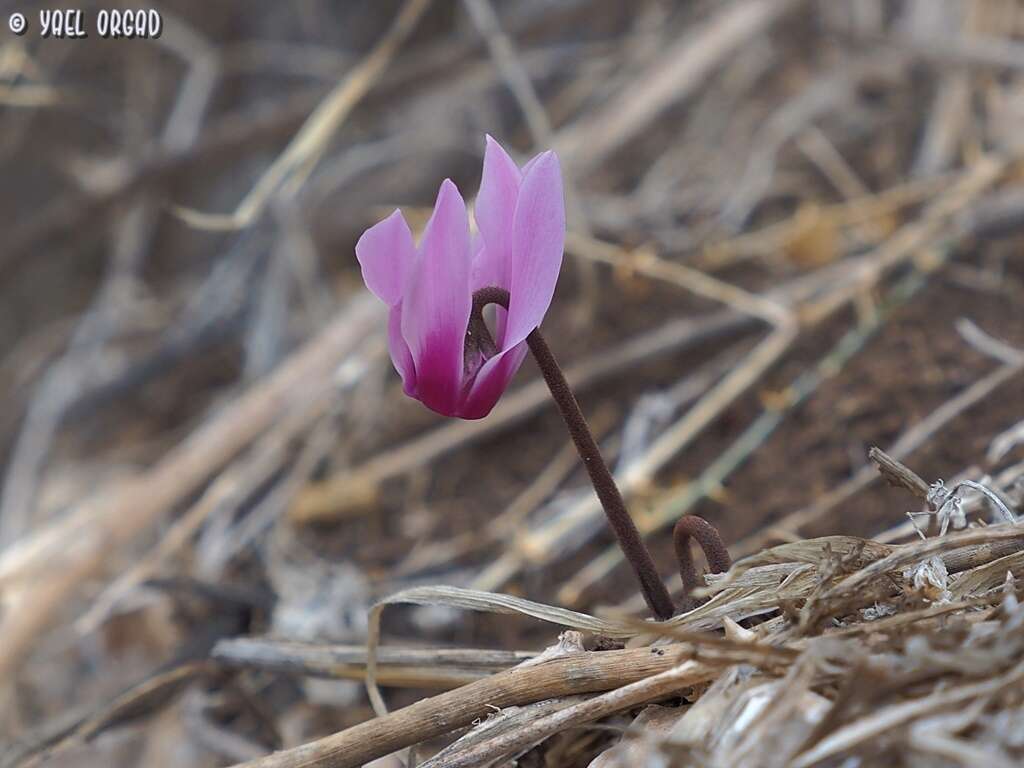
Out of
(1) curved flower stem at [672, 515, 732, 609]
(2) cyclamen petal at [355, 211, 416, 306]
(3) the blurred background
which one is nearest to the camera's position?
(2) cyclamen petal at [355, 211, 416, 306]

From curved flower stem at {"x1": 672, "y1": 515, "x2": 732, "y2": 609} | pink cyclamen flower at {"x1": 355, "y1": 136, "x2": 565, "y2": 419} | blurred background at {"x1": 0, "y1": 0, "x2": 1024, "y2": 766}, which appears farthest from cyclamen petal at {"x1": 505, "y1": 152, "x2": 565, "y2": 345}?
blurred background at {"x1": 0, "y1": 0, "x2": 1024, "y2": 766}

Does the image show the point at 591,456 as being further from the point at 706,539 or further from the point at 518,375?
the point at 518,375

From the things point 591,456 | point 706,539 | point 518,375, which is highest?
point 518,375

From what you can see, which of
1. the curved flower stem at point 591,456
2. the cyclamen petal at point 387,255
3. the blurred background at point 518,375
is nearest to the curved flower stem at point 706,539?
the curved flower stem at point 591,456

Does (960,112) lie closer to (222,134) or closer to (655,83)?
(655,83)

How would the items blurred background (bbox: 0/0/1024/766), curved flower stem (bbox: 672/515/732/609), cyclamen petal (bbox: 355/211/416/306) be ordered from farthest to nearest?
1. blurred background (bbox: 0/0/1024/766)
2. curved flower stem (bbox: 672/515/732/609)
3. cyclamen petal (bbox: 355/211/416/306)

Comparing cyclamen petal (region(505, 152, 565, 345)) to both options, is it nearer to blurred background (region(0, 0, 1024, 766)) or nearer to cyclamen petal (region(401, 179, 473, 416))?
cyclamen petal (region(401, 179, 473, 416))

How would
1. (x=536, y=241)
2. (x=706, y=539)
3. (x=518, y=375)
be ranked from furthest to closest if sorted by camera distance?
(x=518, y=375)
(x=706, y=539)
(x=536, y=241)

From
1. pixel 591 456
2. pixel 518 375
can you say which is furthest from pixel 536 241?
pixel 518 375

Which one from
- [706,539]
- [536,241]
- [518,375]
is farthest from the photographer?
[518,375]
